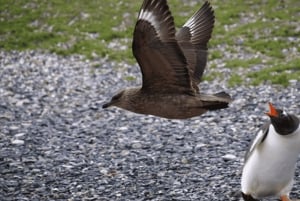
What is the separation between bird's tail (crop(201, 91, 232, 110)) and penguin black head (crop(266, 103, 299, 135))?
0.47m

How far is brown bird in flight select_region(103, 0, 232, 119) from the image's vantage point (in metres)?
5.59

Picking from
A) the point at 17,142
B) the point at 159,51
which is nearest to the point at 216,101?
the point at 159,51

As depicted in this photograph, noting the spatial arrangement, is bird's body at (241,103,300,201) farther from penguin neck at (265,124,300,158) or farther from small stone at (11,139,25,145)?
small stone at (11,139,25,145)

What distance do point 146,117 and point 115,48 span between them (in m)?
4.98

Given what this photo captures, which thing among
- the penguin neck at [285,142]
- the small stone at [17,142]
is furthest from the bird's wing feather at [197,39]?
the small stone at [17,142]

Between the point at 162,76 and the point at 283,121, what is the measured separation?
1265 millimetres

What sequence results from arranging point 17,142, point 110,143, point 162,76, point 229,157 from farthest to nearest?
point 17,142 < point 110,143 < point 229,157 < point 162,76

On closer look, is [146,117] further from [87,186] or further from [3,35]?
[3,35]

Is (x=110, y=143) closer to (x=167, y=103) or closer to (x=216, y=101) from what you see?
(x=167, y=103)

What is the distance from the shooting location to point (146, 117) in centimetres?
1048

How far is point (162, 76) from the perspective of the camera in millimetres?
5980

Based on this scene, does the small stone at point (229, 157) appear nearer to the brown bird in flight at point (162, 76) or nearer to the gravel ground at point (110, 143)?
the gravel ground at point (110, 143)

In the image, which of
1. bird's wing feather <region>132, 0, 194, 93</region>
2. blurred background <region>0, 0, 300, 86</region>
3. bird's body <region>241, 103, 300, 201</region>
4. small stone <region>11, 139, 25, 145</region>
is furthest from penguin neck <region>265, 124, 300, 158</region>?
blurred background <region>0, 0, 300, 86</region>

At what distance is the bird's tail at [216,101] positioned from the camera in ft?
18.7
